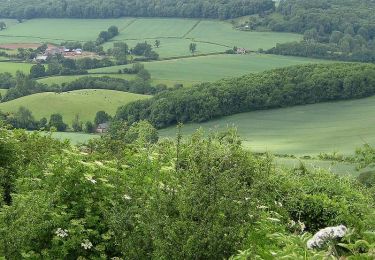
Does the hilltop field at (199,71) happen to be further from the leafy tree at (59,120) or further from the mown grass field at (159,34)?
the leafy tree at (59,120)

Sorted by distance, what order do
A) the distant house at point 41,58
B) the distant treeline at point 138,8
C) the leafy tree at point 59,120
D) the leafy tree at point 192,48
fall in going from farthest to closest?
1. the distant treeline at point 138,8
2. the leafy tree at point 192,48
3. the distant house at point 41,58
4. the leafy tree at point 59,120

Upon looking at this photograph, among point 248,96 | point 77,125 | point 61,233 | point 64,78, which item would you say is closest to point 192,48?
point 64,78

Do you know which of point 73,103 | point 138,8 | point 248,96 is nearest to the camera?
point 248,96

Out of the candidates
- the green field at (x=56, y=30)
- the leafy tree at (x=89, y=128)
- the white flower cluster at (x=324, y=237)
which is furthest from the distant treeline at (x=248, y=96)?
the white flower cluster at (x=324, y=237)

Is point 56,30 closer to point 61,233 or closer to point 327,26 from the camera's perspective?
point 327,26

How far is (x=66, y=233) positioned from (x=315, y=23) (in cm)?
10914

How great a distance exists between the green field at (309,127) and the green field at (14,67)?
32.8 m

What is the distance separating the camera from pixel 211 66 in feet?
277

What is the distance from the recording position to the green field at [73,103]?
6525cm

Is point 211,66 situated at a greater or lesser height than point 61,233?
lesser

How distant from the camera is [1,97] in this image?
72.6 meters

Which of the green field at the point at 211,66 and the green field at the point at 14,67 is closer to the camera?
the green field at the point at 211,66

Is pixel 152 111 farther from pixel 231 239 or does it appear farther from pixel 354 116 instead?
pixel 231 239

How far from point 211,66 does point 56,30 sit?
45507 mm
